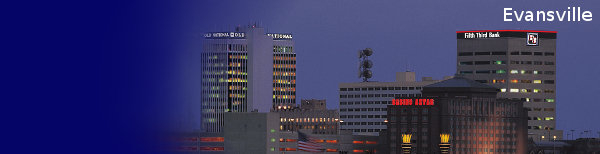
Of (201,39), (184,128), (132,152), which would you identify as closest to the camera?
(132,152)

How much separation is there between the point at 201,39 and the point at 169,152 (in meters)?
4.47

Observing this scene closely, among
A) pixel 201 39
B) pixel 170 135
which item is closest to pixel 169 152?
pixel 170 135

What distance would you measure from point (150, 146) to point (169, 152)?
1667 millimetres

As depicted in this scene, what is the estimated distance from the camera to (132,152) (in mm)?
39969

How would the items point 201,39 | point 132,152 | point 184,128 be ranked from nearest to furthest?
point 132,152 → point 201,39 → point 184,128

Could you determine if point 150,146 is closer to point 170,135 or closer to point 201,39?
point 170,135

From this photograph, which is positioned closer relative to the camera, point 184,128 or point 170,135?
point 170,135

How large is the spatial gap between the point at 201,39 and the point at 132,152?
5966 millimetres

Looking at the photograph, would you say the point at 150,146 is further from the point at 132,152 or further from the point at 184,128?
the point at 184,128

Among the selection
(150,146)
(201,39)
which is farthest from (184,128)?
(150,146)

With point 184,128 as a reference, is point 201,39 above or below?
above

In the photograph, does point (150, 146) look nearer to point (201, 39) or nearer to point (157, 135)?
point (157, 135)

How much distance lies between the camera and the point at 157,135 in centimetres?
4088

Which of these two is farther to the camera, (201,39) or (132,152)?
(201,39)
